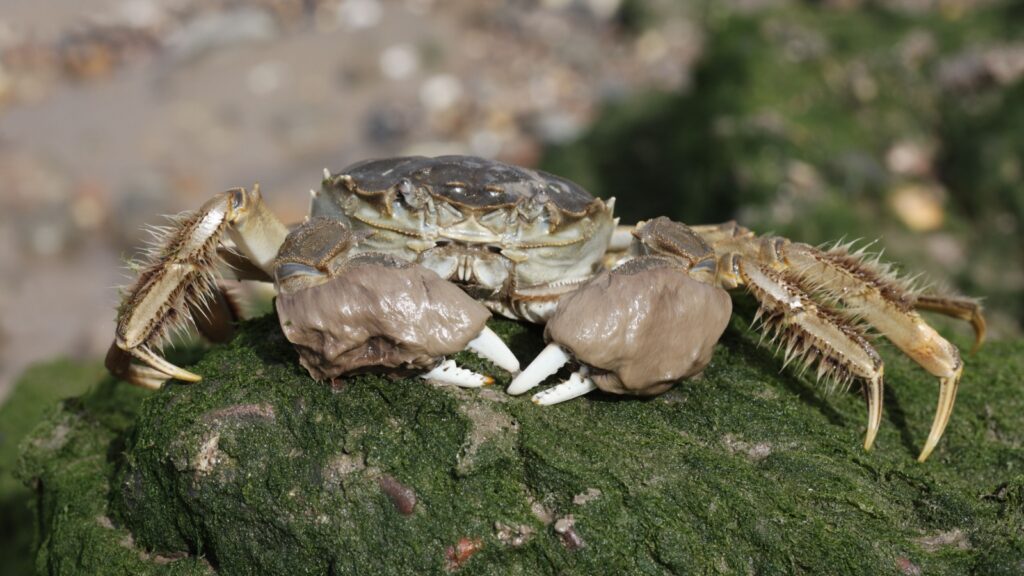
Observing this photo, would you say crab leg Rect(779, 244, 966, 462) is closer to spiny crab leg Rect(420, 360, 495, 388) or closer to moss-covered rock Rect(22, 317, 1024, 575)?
moss-covered rock Rect(22, 317, 1024, 575)

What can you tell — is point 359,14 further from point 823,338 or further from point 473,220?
point 823,338

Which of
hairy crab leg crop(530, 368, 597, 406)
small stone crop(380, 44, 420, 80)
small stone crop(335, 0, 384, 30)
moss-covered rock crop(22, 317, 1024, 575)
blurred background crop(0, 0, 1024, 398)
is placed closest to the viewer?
moss-covered rock crop(22, 317, 1024, 575)

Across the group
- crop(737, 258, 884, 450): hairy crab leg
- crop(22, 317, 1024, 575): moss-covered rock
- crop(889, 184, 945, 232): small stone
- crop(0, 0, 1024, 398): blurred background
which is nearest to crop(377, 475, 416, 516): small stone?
crop(22, 317, 1024, 575): moss-covered rock

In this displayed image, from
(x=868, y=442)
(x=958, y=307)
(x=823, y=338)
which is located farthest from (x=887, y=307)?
(x=958, y=307)

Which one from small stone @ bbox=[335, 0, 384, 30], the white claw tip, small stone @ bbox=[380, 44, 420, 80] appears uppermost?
the white claw tip

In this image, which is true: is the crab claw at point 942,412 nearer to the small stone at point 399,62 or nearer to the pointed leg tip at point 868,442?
the pointed leg tip at point 868,442
